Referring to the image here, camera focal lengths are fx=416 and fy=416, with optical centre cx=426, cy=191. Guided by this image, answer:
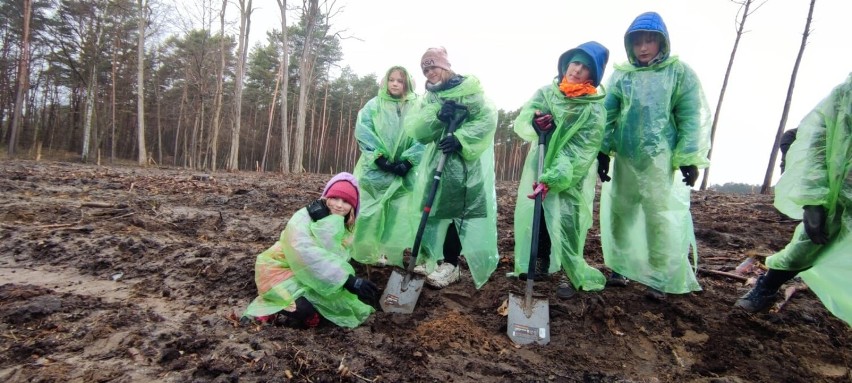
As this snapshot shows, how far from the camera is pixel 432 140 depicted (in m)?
3.33

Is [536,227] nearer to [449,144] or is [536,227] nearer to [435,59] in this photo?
[449,144]

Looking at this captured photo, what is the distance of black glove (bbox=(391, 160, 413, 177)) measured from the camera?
3.52 meters

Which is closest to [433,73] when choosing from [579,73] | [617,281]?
[579,73]

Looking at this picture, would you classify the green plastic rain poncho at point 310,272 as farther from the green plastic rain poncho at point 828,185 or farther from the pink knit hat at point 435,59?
the green plastic rain poncho at point 828,185

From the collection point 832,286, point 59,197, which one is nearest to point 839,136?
point 832,286

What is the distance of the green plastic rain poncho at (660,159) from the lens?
2.87m

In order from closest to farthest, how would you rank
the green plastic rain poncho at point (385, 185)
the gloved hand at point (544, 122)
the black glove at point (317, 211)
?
the black glove at point (317, 211) < the gloved hand at point (544, 122) < the green plastic rain poncho at point (385, 185)

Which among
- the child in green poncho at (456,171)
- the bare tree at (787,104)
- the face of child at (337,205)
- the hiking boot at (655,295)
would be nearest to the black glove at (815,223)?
the hiking boot at (655,295)

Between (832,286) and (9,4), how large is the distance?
30699 millimetres

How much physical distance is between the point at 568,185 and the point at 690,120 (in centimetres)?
98

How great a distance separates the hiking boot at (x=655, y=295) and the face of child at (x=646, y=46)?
1.63 m

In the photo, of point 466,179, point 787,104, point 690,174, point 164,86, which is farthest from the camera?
→ point 164,86

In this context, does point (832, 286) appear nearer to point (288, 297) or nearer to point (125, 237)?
point (288, 297)

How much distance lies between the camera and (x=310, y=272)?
2.37 m
